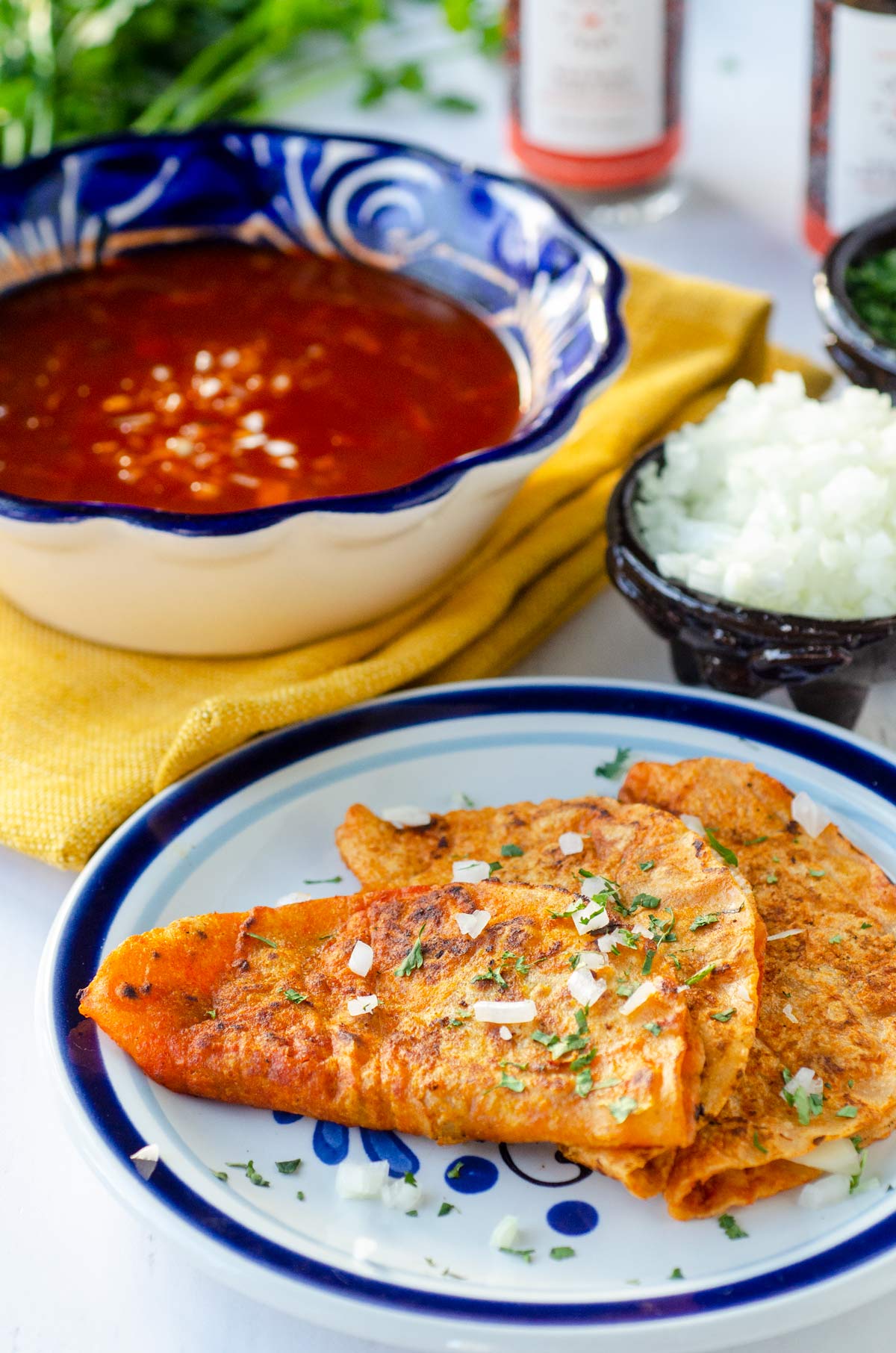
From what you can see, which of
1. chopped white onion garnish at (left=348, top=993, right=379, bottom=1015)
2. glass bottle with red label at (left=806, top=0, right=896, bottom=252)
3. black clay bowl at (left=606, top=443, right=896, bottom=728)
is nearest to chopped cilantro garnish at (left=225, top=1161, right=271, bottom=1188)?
chopped white onion garnish at (left=348, top=993, right=379, bottom=1015)

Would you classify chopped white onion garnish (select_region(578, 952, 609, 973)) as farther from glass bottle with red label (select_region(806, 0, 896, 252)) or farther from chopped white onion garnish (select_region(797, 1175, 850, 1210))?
glass bottle with red label (select_region(806, 0, 896, 252))

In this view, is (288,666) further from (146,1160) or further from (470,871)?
(146,1160)

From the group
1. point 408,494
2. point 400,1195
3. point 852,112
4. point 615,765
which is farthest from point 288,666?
point 852,112

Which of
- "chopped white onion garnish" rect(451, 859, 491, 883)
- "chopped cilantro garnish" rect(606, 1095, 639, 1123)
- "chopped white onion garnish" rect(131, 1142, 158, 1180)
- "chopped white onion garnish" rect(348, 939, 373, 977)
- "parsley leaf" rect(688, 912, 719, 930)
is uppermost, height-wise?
"chopped cilantro garnish" rect(606, 1095, 639, 1123)

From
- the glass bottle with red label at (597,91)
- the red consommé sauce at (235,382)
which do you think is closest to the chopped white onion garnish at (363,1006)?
the red consommé sauce at (235,382)

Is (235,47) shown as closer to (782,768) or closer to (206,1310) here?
(782,768)

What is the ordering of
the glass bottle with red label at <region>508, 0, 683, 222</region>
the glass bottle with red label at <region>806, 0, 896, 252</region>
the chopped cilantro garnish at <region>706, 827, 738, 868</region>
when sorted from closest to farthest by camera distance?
the chopped cilantro garnish at <region>706, 827, 738, 868</region>
the glass bottle with red label at <region>806, 0, 896, 252</region>
the glass bottle with red label at <region>508, 0, 683, 222</region>
